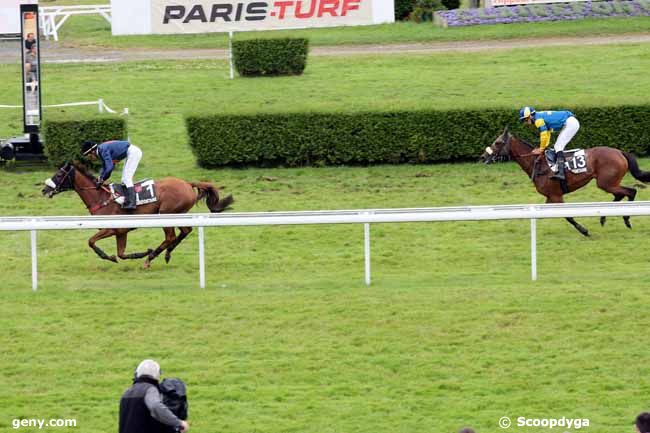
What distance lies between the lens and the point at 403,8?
25578mm

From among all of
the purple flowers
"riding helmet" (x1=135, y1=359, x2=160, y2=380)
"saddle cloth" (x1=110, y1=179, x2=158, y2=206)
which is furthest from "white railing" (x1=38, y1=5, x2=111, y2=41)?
"riding helmet" (x1=135, y1=359, x2=160, y2=380)

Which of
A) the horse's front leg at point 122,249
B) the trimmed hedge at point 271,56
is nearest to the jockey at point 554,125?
the horse's front leg at point 122,249

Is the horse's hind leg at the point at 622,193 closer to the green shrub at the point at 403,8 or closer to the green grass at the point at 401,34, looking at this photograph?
the green grass at the point at 401,34

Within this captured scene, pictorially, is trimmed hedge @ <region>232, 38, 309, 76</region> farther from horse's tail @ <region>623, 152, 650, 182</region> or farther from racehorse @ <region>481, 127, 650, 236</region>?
horse's tail @ <region>623, 152, 650, 182</region>

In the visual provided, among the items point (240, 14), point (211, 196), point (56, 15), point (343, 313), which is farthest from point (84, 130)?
point (56, 15)

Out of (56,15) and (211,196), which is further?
(56,15)

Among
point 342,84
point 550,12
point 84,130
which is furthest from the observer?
point 550,12

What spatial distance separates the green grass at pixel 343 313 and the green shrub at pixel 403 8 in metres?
9.23

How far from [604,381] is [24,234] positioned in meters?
6.77

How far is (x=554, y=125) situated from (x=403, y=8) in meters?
12.3

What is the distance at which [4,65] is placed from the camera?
912 inches

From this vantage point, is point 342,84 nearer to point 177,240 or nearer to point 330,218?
point 177,240

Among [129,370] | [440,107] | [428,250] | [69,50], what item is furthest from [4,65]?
[129,370]

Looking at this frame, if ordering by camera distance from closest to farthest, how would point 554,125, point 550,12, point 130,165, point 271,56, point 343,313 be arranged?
point 343,313 < point 130,165 < point 554,125 < point 271,56 < point 550,12
